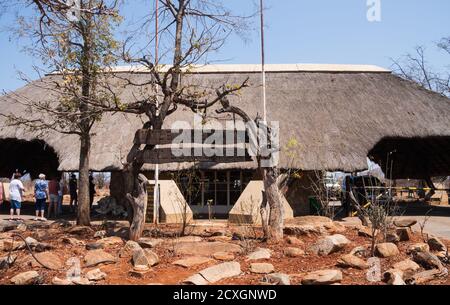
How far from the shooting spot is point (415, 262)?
514cm

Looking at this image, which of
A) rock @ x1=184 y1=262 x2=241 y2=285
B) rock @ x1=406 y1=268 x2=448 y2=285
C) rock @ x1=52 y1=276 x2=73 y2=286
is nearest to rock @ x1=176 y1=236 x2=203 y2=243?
rock @ x1=184 y1=262 x2=241 y2=285

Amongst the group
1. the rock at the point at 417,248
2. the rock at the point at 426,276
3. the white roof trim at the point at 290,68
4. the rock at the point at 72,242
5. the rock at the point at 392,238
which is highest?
the white roof trim at the point at 290,68

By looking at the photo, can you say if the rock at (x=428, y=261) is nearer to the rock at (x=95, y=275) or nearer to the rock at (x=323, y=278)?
the rock at (x=323, y=278)

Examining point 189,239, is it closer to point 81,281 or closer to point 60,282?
point 81,281

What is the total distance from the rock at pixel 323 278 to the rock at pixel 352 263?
2.20ft

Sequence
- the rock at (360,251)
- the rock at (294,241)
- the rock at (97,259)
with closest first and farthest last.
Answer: the rock at (97,259), the rock at (360,251), the rock at (294,241)

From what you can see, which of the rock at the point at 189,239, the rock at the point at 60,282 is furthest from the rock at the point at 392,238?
the rock at the point at 60,282

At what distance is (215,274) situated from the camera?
4.60 m

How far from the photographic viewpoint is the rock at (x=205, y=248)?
591cm

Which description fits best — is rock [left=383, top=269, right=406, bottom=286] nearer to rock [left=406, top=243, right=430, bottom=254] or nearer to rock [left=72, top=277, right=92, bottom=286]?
rock [left=406, top=243, right=430, bottom=254]

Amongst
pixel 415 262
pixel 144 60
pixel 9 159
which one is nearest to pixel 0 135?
pixel 9 159

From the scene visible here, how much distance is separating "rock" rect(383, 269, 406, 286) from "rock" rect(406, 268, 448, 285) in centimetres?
14

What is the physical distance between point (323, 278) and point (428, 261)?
169 centimetres
